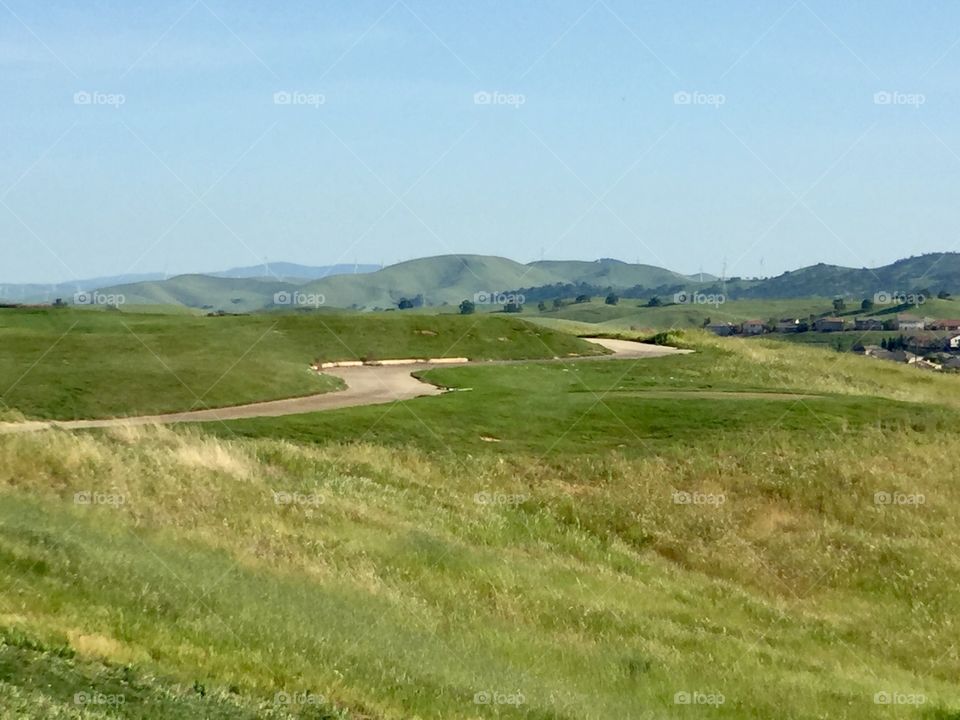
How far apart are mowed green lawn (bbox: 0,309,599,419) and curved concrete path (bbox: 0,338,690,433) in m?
0.78

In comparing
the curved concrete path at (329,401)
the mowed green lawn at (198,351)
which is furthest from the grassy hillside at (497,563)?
the mowed green lawn at (198,351)

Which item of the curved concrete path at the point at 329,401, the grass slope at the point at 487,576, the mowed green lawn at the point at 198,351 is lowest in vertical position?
the grass slope at the point at 487,576

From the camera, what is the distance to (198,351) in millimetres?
46094

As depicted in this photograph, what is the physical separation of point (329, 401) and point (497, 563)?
66.1 feet

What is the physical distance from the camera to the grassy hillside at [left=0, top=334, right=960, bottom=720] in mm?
12305

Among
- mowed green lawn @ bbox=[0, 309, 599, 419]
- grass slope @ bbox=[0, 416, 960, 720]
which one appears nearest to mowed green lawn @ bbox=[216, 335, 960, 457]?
grass slope @ bbox=[0, 416, 960, 720]

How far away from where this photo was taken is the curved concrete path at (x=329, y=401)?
104 ft

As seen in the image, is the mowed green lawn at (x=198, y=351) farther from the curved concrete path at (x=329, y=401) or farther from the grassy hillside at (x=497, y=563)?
the grassy hillside at (x=497, y=563)

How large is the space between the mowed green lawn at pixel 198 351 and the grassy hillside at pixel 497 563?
5.97 metres

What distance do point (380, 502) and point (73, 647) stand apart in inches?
569

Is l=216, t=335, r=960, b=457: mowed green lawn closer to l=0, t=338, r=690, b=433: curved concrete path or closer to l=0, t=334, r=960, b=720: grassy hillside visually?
l=0, t=334, r=960, b=720: grassy hillside

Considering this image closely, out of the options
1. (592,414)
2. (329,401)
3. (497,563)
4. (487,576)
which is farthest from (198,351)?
(487,576)

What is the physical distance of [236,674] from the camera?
441 inches

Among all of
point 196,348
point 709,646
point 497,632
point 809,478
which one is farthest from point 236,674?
point 196,348
